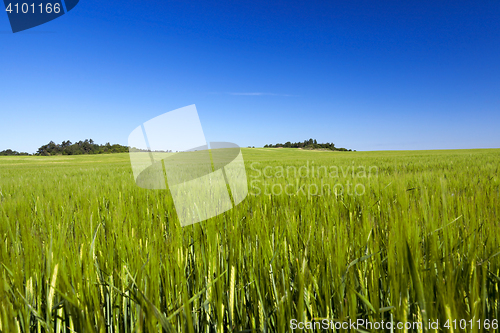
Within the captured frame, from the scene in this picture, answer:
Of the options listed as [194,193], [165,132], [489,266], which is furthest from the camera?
[194,193]

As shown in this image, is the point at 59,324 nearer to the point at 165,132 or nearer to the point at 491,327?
the point at 491,327

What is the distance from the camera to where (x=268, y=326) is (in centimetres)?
65

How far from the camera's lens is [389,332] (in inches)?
22.5

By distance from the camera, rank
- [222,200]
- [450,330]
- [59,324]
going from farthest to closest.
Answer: [222,200] → [59,324] → [450,330]

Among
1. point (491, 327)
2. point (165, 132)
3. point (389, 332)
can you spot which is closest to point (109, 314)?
point (389, 332)

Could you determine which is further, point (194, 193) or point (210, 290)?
point (194, 193)

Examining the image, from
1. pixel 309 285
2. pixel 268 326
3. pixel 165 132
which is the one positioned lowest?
pixel 268 326

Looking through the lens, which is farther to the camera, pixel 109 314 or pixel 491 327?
pixel 109 314

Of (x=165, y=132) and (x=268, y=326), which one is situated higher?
(x=165, y=132)

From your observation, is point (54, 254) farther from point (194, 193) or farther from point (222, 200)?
point (194, 193)

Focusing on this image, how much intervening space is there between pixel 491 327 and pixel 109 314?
3.23ft

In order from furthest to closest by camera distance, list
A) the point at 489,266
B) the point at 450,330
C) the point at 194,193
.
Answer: the point at 194,193
the point at 489,266
the point at 450,330

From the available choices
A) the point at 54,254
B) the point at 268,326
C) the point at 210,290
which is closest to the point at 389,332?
the point at 268,326

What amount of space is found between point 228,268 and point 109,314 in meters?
0.38
